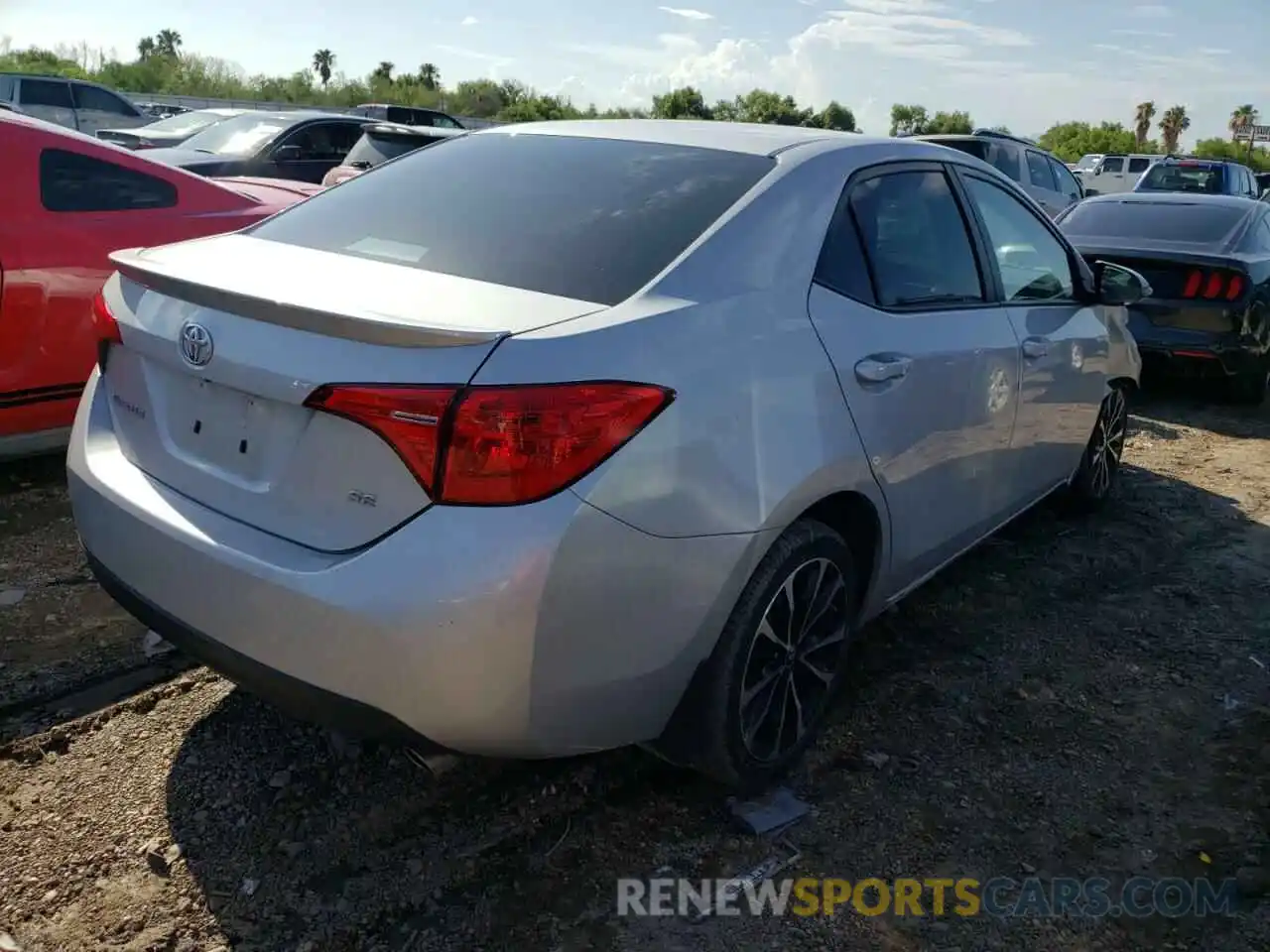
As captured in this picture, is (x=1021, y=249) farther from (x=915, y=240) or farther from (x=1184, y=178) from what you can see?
(x=1184, y=178)

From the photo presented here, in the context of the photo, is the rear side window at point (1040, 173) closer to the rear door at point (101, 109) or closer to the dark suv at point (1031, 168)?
the dark suv at point (1031, 168)

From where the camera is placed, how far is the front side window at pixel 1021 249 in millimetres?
3857

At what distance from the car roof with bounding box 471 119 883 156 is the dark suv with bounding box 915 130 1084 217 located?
34.3 ft

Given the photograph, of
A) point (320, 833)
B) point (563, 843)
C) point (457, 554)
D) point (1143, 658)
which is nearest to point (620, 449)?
point (457, 554)

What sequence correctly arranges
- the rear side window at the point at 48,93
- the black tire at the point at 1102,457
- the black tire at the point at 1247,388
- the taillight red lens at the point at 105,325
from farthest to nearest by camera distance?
the rear side window at the point at 48,93
the black tire at the point at 1247,388
the black tire at the point at 1102,457
the taillight red lens at the point at 105,325

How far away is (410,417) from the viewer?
2.09 m

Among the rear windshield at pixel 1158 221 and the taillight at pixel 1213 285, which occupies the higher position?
the rear windshield at pixel 1158 221

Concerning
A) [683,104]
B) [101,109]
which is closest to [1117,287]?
[101,109]

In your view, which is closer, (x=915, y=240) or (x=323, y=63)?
(x=915, y=240)

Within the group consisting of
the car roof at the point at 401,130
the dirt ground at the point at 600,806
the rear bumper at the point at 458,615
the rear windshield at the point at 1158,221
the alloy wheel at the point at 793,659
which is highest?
the car roof at the point at 401,130

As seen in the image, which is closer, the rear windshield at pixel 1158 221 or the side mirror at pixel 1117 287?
the side mirror at pixel 1117 287

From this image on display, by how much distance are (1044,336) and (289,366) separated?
281 centimetres

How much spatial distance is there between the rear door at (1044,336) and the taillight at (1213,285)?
326 cm

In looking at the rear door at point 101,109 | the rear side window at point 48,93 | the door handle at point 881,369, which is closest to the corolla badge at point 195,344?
the door handle at point 881,369
